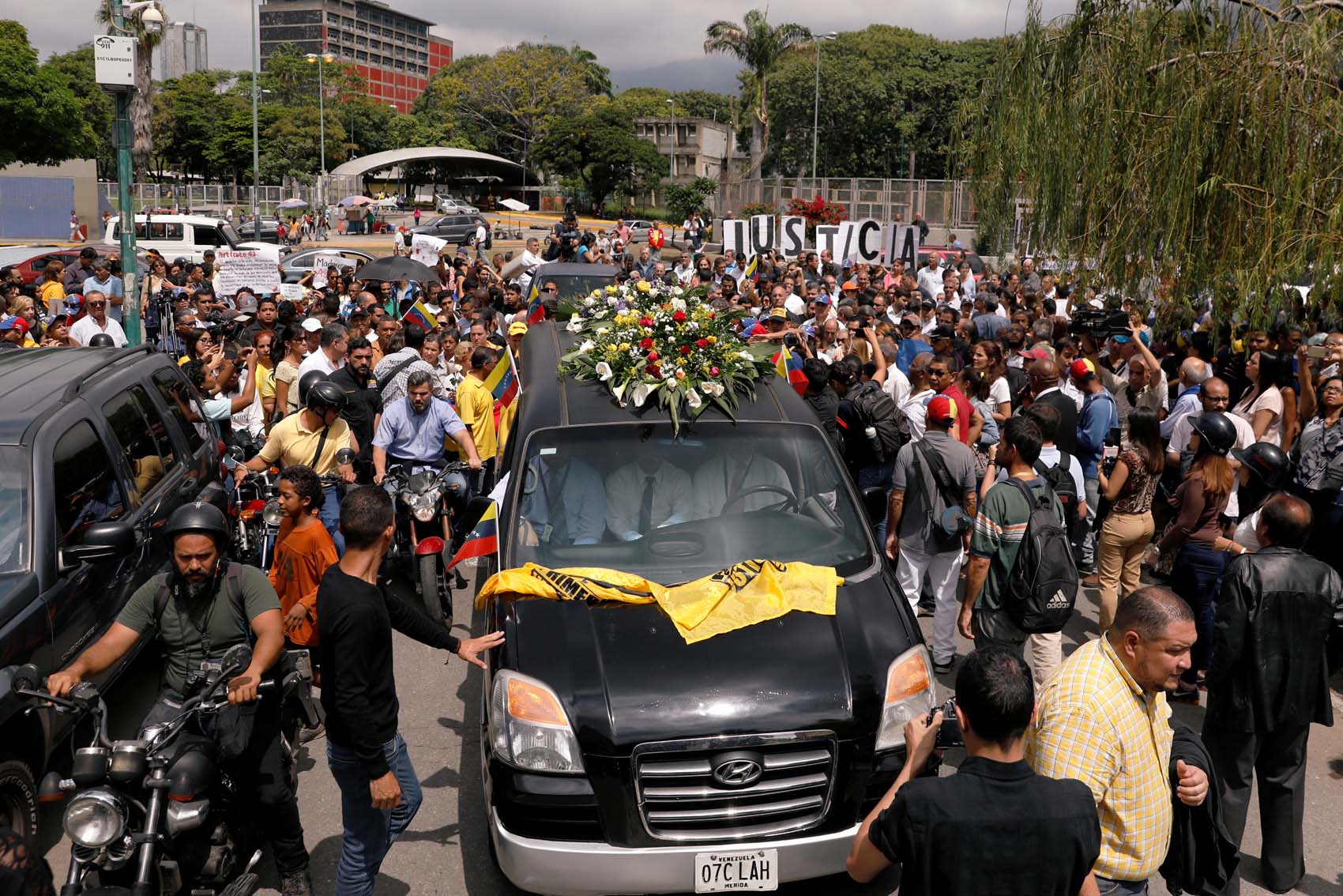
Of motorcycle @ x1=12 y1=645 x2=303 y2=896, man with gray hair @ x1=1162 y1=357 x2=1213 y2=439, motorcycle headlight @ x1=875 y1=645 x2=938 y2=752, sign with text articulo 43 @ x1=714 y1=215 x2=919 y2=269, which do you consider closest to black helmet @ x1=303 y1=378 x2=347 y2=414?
motorcycle @ x1=12 y1=645 x2=303 y2=896

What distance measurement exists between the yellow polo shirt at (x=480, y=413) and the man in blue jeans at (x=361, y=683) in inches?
205

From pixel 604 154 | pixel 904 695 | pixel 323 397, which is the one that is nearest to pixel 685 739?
pixel 904 695

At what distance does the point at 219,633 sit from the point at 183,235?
32.4 meters

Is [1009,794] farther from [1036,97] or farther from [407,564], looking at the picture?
[1036,97]

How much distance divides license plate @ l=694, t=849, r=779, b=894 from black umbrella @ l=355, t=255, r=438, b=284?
13887 millimetres

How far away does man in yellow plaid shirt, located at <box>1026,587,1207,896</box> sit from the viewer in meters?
3.38

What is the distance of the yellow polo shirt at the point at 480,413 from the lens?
9781mm

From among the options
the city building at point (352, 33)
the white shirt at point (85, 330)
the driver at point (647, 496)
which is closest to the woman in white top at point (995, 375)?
the driver at point (647, 496)

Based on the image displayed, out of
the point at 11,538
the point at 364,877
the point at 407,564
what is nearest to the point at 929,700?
the point at 364,877

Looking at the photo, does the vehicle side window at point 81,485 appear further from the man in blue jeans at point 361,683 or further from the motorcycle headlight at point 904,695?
the motorcycle headlight at point 904,695

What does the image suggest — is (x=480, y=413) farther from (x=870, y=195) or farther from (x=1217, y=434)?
(x=870, y=195)

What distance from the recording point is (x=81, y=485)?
19.2 ft

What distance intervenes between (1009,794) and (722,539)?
2846 mm

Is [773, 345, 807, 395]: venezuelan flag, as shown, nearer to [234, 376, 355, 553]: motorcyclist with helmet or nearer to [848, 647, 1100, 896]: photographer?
[234, 376, 355, 553]: motorcyclist with helmet
